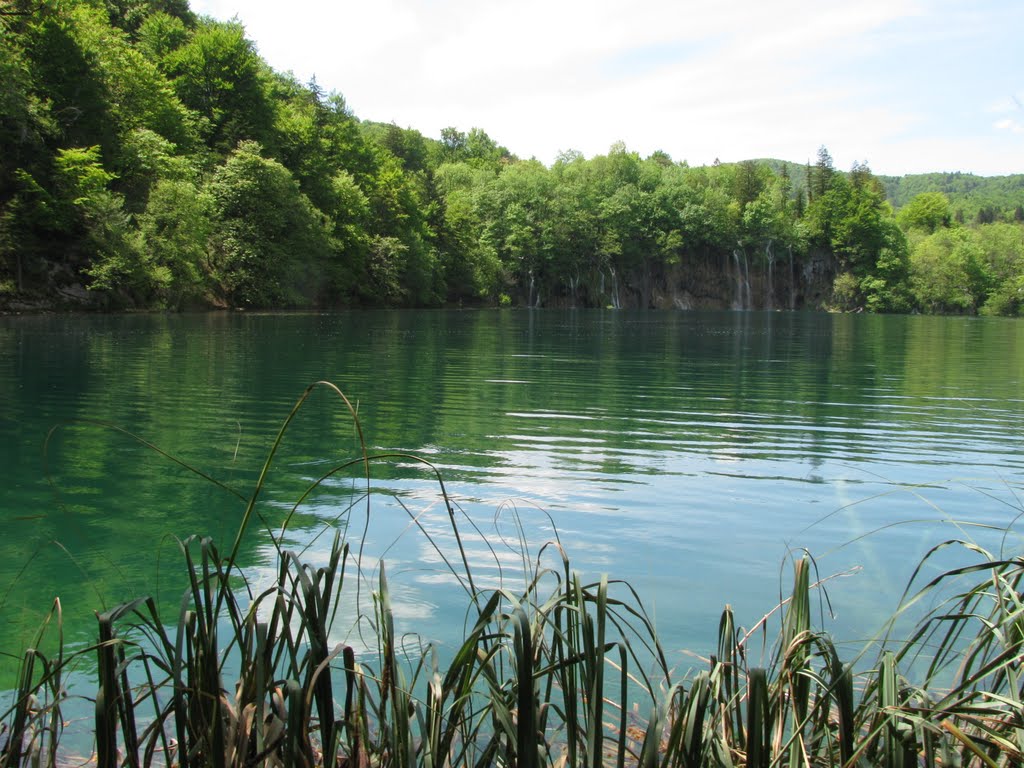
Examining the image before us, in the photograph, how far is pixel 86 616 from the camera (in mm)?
5191

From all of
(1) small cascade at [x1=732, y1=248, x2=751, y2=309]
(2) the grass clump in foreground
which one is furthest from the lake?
(1) small cascade at [x1=732, y1=248, x2=751, y2=309]

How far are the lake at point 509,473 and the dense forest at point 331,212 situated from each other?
71.1ft

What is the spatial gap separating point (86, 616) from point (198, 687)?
3174mm

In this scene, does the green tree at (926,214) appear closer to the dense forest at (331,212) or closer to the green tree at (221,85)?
the dense forest at (331,212)

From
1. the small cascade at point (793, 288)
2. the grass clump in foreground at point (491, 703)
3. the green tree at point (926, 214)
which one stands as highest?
the green tree at point (926, 214)

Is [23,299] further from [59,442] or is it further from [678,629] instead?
[678,629]

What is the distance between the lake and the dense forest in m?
21.7

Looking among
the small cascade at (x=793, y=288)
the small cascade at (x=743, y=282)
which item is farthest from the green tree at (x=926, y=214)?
the small cascade at (x=743, y=282)

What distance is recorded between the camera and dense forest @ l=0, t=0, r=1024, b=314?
4078cm

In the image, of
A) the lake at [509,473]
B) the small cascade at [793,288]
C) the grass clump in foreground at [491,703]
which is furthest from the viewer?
the small cascade at [793,288]

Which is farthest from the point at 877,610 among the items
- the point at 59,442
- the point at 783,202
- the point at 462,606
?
the point at 783,202

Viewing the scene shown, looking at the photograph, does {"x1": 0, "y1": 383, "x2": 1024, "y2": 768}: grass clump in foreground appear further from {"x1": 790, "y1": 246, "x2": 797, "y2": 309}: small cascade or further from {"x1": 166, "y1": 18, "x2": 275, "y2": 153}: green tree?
{"x1": 790, "y1": 246, "x2": 797, "y2": 309}: small cascade

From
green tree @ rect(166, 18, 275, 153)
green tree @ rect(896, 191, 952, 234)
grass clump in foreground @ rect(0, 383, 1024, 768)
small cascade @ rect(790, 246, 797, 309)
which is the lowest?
grass clump in foreground @ rect(0, 383, 1024, 768)

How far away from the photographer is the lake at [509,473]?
233 inches
